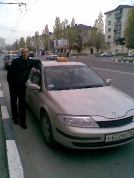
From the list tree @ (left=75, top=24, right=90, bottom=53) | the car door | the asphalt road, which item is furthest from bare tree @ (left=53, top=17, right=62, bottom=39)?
the asphalt road

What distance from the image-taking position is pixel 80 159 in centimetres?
311

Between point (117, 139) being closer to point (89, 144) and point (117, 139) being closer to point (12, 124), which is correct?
point (89, 144)

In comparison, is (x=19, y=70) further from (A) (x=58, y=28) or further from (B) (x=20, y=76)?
(A) (x=58, y=28)

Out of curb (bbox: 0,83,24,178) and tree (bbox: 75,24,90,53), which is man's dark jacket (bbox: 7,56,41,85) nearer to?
curb (bbox: 0,83,24,178)

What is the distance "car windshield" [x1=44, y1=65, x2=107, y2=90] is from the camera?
3984 millimetres

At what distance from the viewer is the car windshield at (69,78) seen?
3984 millimetres

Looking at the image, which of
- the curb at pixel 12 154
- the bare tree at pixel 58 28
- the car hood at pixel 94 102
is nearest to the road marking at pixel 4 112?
the curb at pixel 12 154

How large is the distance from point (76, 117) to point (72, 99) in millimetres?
503

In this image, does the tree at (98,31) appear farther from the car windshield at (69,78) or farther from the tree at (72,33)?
the car windshield at (69,78)

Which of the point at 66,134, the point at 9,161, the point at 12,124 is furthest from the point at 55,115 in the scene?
the point at 12,124

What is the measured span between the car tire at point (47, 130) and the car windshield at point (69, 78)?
1.89 ft

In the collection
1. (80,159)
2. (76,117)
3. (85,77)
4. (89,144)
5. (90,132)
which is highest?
(85,77)

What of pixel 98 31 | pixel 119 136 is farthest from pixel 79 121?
pixel 98 31

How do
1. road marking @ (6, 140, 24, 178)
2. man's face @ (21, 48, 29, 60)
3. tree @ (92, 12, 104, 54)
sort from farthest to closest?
tree @ (92, 12, 104, 54) < man's face @ (21, 48, 29, 60) < road marking @ (6, 140, 24, 178)
